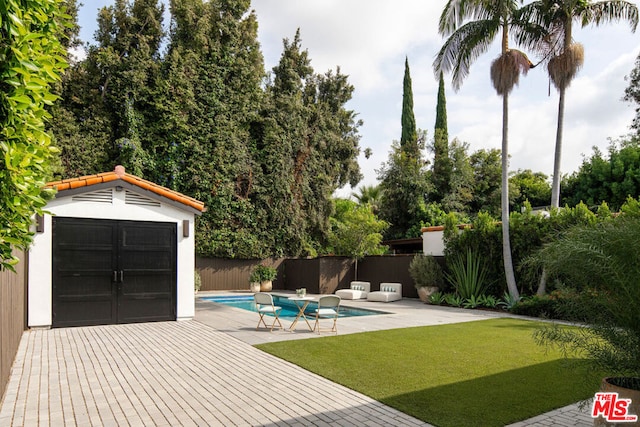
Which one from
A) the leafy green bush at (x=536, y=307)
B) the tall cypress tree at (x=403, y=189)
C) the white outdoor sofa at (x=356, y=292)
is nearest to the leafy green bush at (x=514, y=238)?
the leafy green bush at (x=536, y=307)

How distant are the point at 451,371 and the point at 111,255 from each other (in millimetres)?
7938

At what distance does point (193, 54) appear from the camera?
2342cm

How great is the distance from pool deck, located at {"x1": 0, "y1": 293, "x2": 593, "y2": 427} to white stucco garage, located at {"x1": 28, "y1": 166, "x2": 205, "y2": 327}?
729 mm

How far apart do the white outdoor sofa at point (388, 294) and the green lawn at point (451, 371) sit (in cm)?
736

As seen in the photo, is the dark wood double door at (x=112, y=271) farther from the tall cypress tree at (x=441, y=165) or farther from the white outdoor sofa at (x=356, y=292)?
the tall cypress tree at (x=441, y=165)

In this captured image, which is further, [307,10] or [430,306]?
[430,306]

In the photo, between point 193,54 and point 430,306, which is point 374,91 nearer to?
point 430,306

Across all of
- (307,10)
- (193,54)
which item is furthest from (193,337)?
(193,54)

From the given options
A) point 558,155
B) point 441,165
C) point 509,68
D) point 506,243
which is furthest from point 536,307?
point 441,165

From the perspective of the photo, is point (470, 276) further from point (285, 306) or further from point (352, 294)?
point (285, 306)

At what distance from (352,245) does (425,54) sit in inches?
371

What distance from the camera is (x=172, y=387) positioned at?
5691 mm

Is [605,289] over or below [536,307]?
over

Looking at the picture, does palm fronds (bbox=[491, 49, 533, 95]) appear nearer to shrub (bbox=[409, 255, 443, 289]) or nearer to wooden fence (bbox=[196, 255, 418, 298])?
shrub (bbox=[409, 255, 443, 289])
